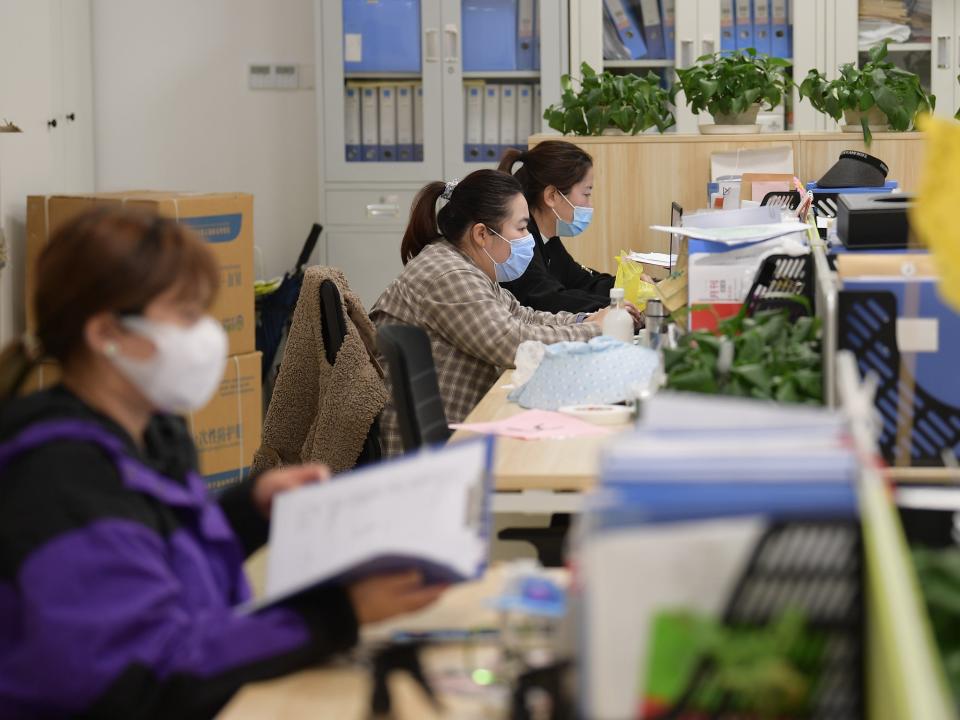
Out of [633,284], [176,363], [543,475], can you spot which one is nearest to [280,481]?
[176,363]

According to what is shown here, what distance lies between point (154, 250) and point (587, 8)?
462 centimetres

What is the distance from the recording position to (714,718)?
33.4 inches

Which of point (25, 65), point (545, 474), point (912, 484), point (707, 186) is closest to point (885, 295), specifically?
point (912, 484)

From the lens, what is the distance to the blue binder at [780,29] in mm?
5637

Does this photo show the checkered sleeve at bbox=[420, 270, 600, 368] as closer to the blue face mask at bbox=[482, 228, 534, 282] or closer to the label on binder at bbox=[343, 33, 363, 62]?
the blue face mask at bbox=[482, 228, 534, 282]

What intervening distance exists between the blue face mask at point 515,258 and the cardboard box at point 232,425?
106cm

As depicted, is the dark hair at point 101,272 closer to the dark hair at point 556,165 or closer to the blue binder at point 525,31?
the dark hair at point 556,165

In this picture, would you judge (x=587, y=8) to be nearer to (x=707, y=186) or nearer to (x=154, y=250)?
(x=707, y=186)

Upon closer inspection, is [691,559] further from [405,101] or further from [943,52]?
[943,52]

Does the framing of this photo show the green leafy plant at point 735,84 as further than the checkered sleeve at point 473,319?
Yes

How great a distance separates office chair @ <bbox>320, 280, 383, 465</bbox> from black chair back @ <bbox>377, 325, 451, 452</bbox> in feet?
1.65

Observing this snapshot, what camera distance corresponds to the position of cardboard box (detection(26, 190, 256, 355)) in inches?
164

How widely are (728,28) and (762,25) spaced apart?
0.14 m

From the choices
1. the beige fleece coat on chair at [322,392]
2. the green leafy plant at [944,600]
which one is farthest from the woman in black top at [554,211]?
the green leafy plant at [944,600]
